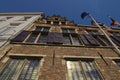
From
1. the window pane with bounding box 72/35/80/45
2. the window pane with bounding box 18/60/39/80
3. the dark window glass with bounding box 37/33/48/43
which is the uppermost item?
the window pane with bounding box 18/60/39/80

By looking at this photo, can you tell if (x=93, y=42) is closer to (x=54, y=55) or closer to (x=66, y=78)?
(x=54, y=55)

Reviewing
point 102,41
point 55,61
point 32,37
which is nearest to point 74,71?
point 55,61

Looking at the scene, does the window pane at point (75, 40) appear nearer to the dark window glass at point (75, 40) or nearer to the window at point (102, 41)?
the dark window glass at point (75, 40)

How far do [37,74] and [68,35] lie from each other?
6798 millimetres

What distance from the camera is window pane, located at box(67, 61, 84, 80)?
7352 mm

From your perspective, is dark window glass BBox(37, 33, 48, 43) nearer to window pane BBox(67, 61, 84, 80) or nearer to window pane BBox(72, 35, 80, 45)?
window pane BBox(72, 35, 80, 45)

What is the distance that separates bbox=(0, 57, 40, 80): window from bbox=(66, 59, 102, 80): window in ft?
5.06

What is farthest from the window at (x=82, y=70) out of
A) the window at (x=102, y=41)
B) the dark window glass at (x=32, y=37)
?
the dark window glass at (x=32, y=37)

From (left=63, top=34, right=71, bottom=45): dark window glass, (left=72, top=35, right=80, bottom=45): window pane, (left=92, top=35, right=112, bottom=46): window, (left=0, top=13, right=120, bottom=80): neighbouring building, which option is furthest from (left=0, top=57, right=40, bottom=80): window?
(left=92, top=35, right=112, bottom=46): window

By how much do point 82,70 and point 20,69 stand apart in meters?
2.78

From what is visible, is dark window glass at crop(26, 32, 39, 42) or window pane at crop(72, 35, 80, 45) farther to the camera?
window pane at crop(72, 35, 80, 45)

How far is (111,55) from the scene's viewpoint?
9758 millimetres

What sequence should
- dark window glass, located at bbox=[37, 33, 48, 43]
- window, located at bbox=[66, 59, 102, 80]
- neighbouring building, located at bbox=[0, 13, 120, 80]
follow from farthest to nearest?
dark window glass, located at bbox=[37, 33, 48, 43], window, located at bbox=[66, 59, 102, 80], neighbouring building, located at bbox=[0, 13, 120, 80]

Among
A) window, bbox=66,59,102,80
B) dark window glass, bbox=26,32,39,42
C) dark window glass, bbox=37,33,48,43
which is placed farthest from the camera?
dark window glass, bbox=37,33,48,43
